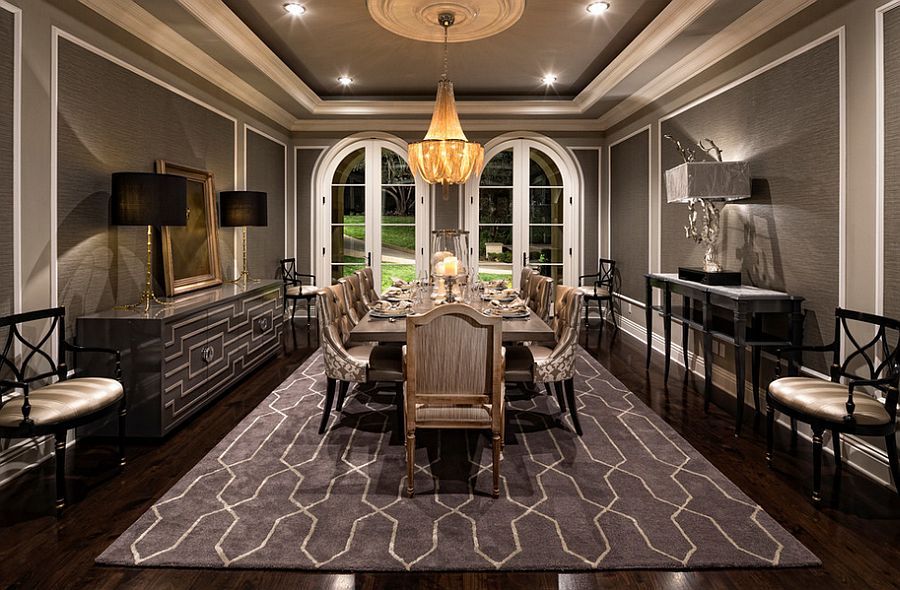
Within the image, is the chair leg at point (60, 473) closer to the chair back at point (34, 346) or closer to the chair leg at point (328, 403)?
the chair back at point (34, 346)

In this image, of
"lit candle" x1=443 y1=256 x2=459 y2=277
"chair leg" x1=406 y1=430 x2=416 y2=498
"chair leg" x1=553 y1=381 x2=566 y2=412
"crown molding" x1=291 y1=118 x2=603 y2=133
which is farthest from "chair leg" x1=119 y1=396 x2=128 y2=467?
"crown molding" x1=291 y1=118 x2=603 y2=133

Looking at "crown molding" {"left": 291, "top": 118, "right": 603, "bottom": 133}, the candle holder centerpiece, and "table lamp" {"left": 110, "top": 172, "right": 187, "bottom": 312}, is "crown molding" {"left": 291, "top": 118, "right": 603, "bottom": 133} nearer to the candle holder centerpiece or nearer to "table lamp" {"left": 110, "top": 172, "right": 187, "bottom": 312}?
the candle holder centerpiece

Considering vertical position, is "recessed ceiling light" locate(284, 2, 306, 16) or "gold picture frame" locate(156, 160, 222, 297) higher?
"recessed ceiling light" locate(284, 2, 306, 16)

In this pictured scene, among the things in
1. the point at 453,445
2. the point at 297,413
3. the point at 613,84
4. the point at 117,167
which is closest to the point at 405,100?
the point at 613,84

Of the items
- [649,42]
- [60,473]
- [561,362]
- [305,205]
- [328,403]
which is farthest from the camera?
[305,205]

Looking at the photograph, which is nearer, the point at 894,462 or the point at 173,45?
the point at 894,462

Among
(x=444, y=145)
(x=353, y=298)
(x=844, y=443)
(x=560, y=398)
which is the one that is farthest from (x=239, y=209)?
(x=844, y=443)

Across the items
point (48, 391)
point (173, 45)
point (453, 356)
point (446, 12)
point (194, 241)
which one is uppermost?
point (446, 12)

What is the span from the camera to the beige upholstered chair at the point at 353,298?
3.93 meters

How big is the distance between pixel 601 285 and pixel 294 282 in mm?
3871

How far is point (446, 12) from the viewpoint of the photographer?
3.87 metres

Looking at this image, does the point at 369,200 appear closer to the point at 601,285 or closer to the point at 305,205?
the point at 305,205

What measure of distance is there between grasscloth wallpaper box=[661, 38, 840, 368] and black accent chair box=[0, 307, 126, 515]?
383 centimetres

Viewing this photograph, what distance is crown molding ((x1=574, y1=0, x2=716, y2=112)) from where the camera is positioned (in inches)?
147
